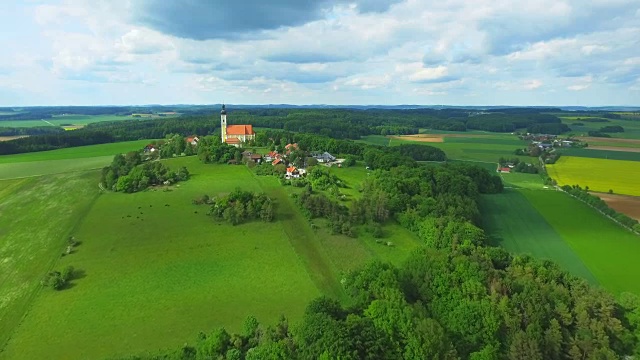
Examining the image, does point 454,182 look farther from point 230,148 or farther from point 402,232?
point 230,148

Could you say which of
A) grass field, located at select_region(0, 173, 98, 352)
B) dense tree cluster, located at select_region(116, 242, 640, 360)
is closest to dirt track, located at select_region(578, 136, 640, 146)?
dense tree cluster, located at select_region(116, 242, 640, 360)

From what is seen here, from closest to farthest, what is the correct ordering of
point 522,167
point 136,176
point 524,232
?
point 524,232
point 136,176
point 522,167

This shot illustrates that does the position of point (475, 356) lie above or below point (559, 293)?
below

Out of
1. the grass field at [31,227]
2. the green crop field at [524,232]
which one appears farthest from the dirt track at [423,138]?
the grass field at [31,227]

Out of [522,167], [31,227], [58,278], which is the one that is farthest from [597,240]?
[31,227]

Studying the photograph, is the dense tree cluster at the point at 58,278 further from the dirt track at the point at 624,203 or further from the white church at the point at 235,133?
the white church at the point at 235,133

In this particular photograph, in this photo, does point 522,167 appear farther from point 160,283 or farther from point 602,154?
point 160,283

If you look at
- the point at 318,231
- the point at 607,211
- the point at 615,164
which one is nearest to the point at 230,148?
the point at 318,231
